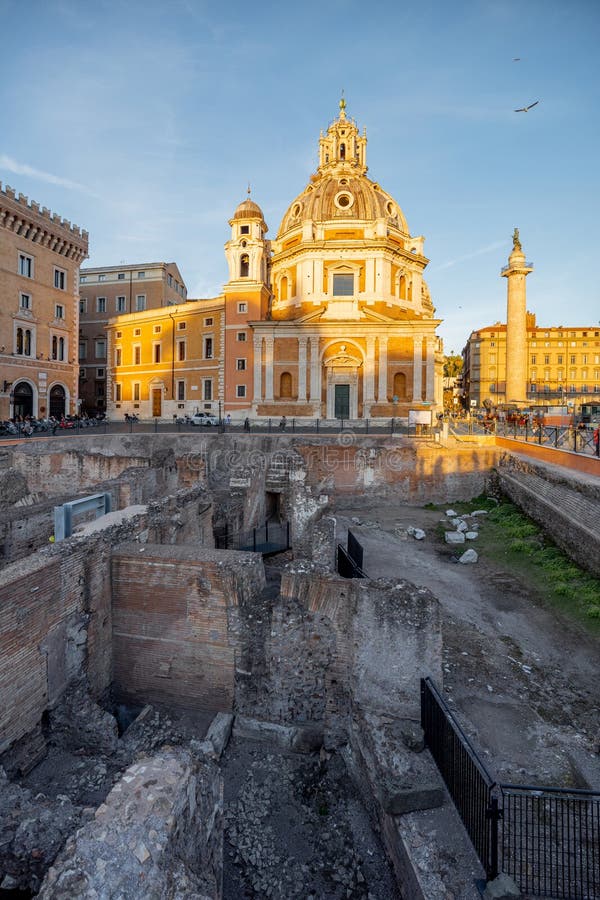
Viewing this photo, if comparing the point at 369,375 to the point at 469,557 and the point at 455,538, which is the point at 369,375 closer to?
the point at 455,538

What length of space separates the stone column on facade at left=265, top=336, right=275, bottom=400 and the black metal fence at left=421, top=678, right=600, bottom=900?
110 feet

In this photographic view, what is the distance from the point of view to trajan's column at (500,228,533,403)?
29875 mm

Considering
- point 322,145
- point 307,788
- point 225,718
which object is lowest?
point 307,788

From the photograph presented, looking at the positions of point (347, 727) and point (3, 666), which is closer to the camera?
point (3, 666)

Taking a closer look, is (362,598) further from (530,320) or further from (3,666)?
(530,320)

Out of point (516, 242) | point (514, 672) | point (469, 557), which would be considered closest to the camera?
point (514, 672)

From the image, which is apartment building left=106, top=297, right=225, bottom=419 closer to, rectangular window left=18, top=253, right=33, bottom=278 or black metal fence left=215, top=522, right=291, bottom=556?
rectangular window left=18, top=253, right=33, bottom=278

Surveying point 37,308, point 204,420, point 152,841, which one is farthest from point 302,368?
point 152,841

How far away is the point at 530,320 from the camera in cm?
7156

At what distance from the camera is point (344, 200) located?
39938 mm

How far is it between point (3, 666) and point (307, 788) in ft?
11.1

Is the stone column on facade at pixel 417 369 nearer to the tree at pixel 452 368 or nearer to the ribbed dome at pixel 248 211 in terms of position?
the ribbed dome at pixel 248 211

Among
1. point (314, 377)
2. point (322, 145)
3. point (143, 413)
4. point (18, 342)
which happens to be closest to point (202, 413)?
point (143, 413)

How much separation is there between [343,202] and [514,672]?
41.2 metres
